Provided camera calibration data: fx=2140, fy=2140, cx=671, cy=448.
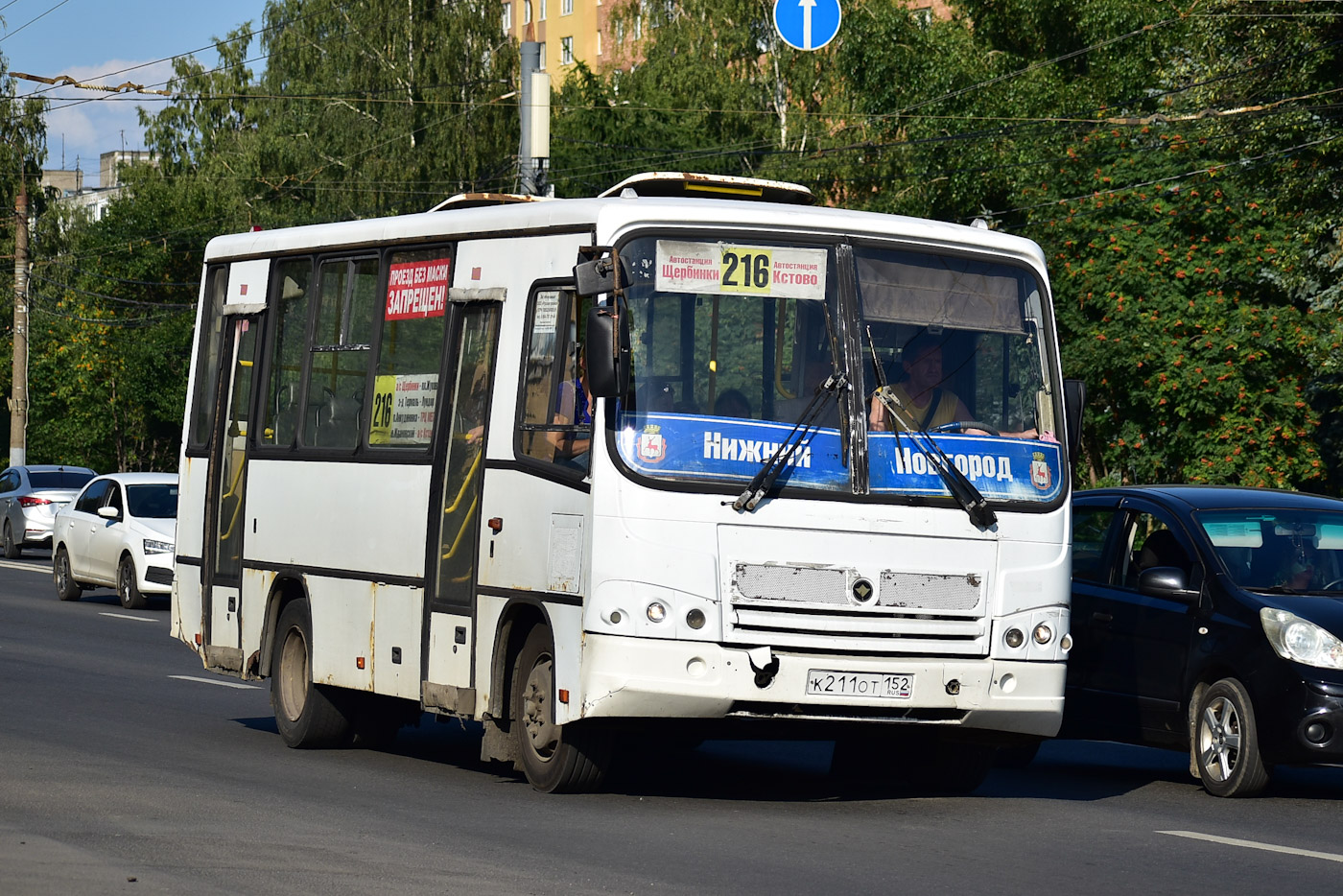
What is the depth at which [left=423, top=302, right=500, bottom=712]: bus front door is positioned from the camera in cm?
1095

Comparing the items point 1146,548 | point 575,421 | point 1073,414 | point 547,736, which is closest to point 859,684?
point 547,736

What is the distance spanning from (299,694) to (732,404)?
4.34m

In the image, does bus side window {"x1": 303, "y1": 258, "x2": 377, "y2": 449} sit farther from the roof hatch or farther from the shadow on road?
the shadow on road

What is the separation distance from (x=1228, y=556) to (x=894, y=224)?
2.87 meters

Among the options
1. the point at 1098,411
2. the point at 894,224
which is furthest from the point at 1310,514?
the point at 1098,411

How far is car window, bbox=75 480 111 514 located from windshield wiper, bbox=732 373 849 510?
20044 mm

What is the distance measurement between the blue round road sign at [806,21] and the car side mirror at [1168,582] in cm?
1693

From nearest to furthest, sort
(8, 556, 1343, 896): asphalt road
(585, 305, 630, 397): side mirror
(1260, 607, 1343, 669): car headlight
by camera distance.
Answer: (8, 556, 1343, 896): asphalt road, (585, 305, 630, 397): side mirror, (1260, 607, 1343, 669): car headlight

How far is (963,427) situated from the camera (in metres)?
10.3

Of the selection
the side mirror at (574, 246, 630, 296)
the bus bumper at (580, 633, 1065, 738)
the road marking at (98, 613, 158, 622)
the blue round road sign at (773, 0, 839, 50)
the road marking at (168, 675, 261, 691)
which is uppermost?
the blue round road sign at (773, 0, 839, 50)

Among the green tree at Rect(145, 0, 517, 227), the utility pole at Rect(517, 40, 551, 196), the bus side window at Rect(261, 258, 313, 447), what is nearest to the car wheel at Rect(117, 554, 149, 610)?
the utility pole at Rect(517, 40, 551, 196)

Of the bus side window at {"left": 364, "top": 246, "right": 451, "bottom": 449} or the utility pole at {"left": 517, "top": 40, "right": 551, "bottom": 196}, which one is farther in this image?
the utility pole at {"left": 517, "top": 40, "right": 551, "bottom": 196}

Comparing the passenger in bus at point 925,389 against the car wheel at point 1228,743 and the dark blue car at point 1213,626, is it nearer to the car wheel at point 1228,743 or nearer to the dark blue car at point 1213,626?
the dark blue car at point 1213,626

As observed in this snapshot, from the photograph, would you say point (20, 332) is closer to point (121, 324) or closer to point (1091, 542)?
point (121, 324)
